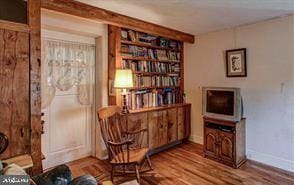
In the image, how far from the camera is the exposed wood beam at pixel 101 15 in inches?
87.6

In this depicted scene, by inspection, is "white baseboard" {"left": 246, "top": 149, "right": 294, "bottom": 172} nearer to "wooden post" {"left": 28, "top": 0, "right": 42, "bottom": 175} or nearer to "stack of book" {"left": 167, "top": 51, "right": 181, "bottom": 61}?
"stack of book" {"left": 167, "top": 51, "right": 181, "bottom": 61}

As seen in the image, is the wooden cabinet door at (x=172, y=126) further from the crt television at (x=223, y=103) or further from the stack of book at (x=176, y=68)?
the stack of book at (x=176, y=68)

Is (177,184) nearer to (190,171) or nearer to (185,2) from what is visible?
(190,171)

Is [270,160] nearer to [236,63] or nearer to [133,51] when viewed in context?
[236,63]

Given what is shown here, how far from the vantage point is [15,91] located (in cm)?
191

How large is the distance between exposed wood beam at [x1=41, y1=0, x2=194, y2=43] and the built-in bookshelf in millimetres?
326

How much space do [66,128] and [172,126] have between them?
1843 millimetres

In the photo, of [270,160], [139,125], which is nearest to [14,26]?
[139,125]

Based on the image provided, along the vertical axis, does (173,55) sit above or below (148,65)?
above

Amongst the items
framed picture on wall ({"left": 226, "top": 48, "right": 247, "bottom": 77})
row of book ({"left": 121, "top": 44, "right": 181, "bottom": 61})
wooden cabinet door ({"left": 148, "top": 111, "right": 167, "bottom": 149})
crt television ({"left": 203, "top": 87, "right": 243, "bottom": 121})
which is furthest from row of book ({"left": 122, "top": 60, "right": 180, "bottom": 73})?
framed picture on wall ({"left": 226, "top": 48, "right": 247, "bottom": 77})

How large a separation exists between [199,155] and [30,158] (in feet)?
8.46

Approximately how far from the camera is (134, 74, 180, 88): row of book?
11.6 ft

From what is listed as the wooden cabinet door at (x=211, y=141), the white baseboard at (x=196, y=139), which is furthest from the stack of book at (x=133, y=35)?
the white baseboard at (x=196, y=139)

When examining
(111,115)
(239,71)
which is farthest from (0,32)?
(239,71)
